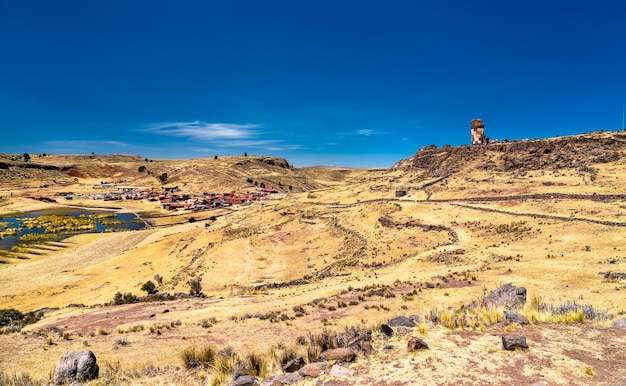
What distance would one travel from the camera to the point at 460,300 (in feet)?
55.9

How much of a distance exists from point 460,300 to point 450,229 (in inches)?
933

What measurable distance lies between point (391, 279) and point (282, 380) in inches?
707

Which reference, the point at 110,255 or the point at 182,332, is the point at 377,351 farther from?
the point at 110,255

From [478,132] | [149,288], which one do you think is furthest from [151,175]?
[149,288]

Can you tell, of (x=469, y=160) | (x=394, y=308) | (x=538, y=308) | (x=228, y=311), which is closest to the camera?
(x=538, y=308)

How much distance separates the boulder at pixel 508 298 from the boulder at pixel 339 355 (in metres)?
6.96

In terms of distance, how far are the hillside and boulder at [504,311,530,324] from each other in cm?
21

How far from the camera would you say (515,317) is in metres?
10.2

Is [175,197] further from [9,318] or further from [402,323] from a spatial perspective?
[402,323]

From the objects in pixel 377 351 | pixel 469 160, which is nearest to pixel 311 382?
pixel 377 351

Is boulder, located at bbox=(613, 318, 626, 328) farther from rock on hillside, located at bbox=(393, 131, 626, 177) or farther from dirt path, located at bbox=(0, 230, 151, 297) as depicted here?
rock on hillside, located at bbox=(393, 131, 626, 177)

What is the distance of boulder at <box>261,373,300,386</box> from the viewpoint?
7691mm

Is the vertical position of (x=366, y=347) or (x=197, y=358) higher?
(x=366, y=347)

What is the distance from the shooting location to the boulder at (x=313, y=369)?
7.81 meters
